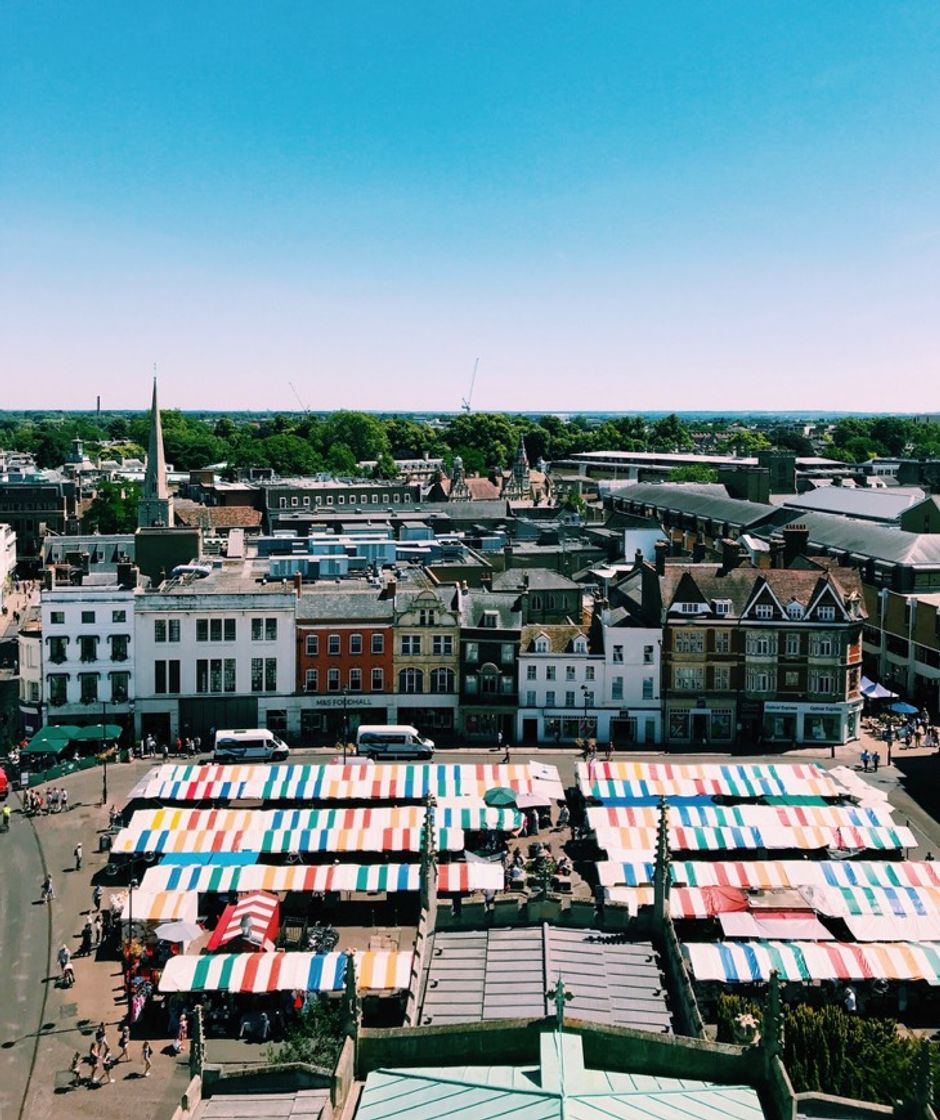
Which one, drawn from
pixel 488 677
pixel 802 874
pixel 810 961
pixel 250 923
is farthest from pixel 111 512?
pixel 810 961

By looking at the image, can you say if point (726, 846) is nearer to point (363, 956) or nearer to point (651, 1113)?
point (363, 956)

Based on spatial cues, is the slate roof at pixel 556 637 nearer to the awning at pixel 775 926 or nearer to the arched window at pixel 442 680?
the arched window at pixel 442 680

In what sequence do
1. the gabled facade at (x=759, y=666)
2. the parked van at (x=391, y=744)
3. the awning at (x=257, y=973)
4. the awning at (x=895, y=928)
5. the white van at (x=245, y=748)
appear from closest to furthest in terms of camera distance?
the awning at (x=257, y=973)
the awning at (x=895, y=928)
the white van at (x=245, y=748)
the parked van at (x=391, y=744)
the gabled facade at (x=759, y=666)

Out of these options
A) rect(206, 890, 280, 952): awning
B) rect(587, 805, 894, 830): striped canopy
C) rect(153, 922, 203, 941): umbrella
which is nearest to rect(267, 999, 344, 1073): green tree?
rect(206, 890, 280, 952): awning

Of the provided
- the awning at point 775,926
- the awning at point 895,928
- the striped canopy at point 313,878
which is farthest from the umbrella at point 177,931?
the awning at point 895,928

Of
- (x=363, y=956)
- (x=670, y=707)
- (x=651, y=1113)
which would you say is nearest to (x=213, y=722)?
(x=670, y=707)
